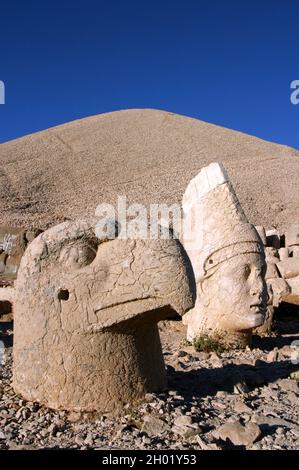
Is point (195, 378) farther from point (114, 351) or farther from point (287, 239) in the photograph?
point (287, 239)

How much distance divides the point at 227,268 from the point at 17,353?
3.03 meters

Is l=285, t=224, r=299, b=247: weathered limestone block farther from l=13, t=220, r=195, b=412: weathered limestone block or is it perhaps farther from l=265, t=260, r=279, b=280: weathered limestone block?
l=13, t=220, r=195, b=412: weathered limestone block

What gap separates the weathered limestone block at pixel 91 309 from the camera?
3.25 meters

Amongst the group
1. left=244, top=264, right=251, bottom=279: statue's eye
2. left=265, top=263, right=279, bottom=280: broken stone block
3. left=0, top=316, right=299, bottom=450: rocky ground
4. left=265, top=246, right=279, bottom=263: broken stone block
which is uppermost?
left=265, top=246, right=279, bottom=263: broken stone block

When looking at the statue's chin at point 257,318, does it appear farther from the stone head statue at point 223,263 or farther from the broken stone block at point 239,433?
the broken stone block at point 239,433

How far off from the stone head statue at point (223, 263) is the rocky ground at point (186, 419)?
46.9 inches

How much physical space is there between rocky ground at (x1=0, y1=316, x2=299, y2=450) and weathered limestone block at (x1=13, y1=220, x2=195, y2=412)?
17cm

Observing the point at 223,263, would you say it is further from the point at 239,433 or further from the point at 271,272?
the point at 271,272

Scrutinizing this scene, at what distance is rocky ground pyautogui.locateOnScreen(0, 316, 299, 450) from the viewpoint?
2.92 metres

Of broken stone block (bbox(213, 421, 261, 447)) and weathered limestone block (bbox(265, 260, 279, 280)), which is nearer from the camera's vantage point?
broken stone block (bbox(213, 421, 261, 447))

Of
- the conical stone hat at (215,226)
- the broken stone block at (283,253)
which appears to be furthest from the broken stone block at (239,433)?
the broken stone block at (283,253)

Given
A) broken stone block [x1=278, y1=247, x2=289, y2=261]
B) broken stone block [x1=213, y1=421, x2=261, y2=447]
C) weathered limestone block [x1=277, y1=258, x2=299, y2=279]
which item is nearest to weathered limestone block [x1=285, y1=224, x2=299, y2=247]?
broken stone block [x1=278, y1=247, x2=289, y2=261]

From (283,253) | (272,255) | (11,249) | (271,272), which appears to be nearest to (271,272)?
(271,272)

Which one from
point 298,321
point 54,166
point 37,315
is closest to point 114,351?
point 37,315
